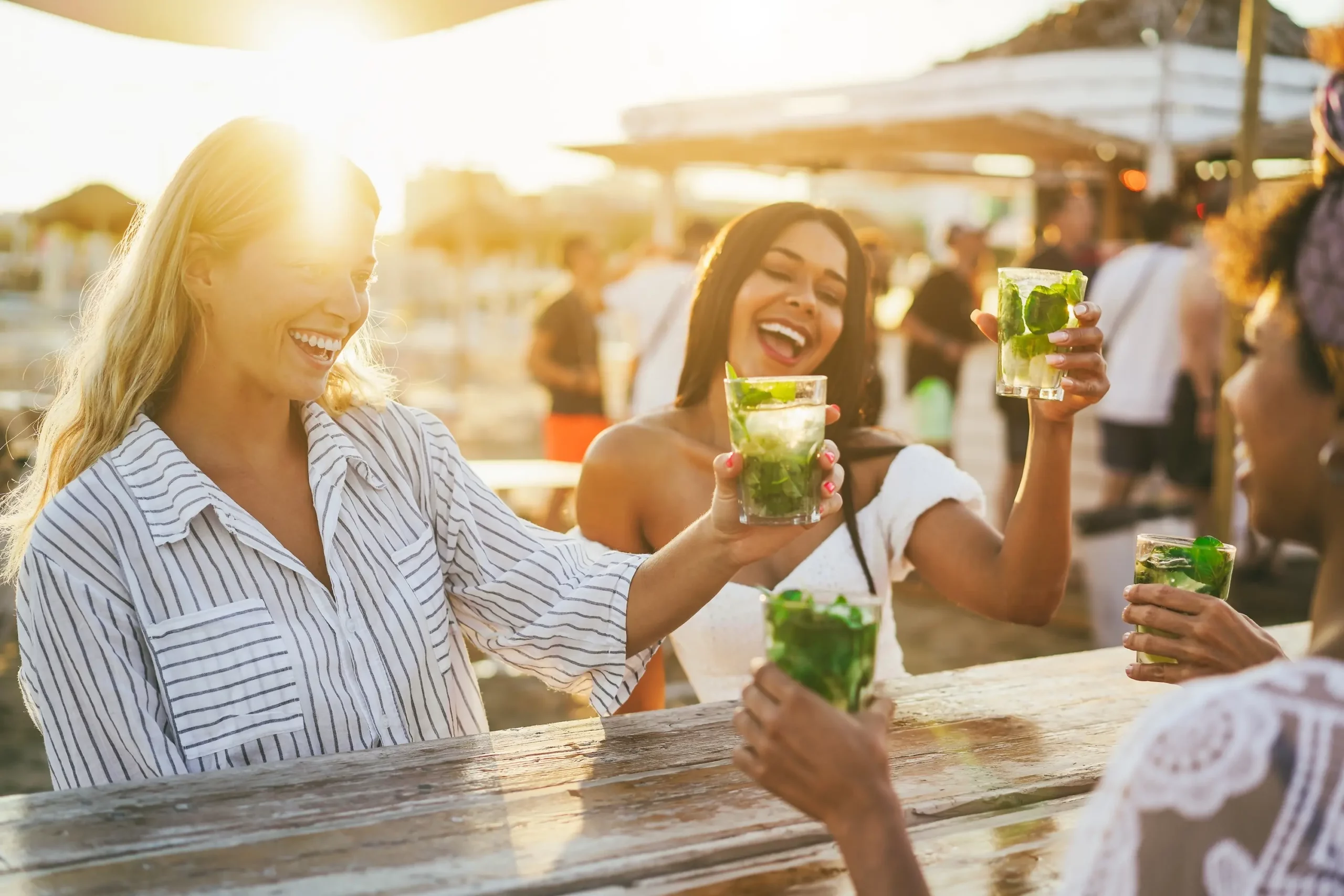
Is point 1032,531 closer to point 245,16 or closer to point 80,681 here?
point 80,681

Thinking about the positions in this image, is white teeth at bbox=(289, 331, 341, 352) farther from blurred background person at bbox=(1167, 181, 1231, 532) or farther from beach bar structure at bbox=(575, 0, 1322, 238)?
beach bar structure at bbox=(575, 0, 1322, 238)

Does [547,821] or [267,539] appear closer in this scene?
[547,821]

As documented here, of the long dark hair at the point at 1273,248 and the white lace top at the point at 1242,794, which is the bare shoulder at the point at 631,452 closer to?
the long dark hair at the point at 1273,248

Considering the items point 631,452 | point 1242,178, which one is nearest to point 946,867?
point 631,452

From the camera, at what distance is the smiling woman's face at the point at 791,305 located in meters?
2.62

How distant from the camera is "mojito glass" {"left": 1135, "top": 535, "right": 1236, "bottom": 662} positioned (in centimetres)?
172

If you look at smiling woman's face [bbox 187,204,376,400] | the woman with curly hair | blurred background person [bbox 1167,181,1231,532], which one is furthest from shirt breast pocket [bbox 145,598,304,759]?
blurred background person [bbox 1167,181,1231,532]

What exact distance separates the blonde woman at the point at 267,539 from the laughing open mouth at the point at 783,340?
0.71m

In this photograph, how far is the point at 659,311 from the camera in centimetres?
687

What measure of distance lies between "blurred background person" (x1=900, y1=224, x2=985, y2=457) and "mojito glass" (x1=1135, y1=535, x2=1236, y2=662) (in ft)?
18.8

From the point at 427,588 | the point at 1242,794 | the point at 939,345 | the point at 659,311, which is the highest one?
the point at 1242,794

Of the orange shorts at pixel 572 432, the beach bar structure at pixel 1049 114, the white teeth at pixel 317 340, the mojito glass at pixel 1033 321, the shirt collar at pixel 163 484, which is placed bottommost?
the orange shorts at pixel 572 432

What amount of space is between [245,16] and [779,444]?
1308mm

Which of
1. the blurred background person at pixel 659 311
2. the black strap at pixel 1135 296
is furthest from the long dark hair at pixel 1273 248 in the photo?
the black strap at pixel 1135 296
